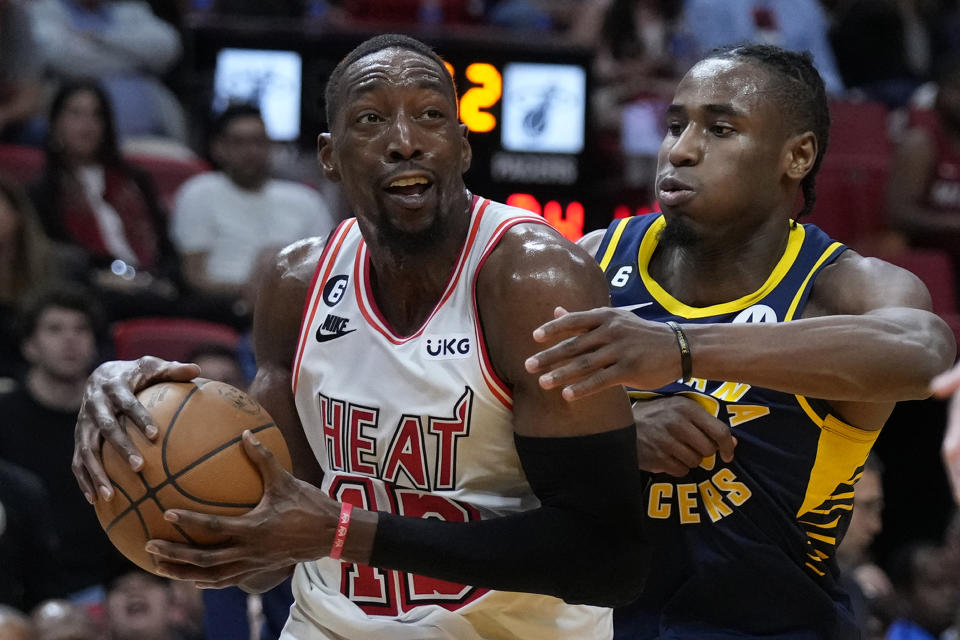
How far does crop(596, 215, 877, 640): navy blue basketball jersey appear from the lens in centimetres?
326

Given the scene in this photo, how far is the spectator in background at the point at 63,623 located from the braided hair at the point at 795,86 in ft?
9.49

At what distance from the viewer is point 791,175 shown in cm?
343

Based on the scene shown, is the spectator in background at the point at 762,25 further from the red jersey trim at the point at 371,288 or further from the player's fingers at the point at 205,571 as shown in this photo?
the player's fingers at the point at 205,571

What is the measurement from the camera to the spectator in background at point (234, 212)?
7.19 m

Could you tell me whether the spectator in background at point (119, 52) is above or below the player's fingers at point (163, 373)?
above

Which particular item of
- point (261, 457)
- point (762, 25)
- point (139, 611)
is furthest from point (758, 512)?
point (762, 25)

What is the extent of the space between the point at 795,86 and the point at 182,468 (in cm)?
171

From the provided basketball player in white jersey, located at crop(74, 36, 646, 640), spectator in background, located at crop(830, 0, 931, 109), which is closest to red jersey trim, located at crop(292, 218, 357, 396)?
basketball player in white jersey, located at crop(74, 36, 646, 640)

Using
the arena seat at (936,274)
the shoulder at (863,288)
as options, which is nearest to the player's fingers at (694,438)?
the shoulder at (863,288)

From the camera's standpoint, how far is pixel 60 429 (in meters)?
5.90

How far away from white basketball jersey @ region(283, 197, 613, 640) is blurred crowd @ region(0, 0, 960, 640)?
166 centimetres

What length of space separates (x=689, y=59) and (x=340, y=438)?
19.7 feet

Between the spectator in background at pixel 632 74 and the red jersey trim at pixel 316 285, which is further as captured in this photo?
the spectator in background at pixel 632 74

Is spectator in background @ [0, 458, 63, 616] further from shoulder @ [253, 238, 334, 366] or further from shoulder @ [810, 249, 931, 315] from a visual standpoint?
shoulder @ [810, 249, 931, 315]
